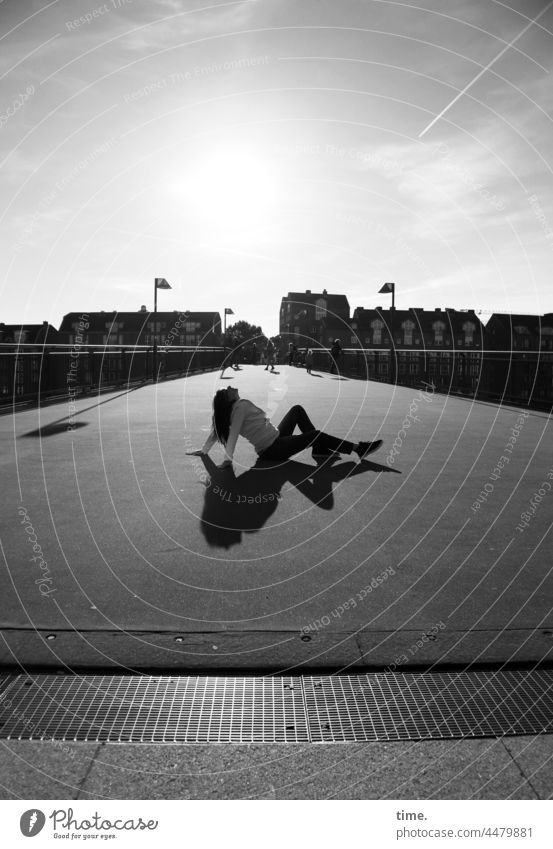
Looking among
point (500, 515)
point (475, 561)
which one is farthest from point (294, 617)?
point (500, 515)

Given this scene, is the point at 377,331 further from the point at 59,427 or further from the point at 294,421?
the point at 294,421

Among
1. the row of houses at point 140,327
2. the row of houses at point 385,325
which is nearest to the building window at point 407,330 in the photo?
the row of houses at point 385,325

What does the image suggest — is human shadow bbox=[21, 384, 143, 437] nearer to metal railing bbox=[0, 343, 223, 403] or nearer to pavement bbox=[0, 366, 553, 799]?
metal railing bbox=[0, 343, 223, 403]

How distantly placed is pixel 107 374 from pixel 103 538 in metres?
18.3

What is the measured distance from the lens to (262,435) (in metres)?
8.73

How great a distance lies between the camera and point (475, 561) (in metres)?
4.88

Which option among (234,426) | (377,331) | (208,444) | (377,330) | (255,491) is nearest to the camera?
(255,491)

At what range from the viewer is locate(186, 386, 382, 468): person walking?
835 centimetres

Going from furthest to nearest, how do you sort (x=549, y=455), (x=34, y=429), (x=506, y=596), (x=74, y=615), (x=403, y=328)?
(x=403, y=328)
(x=34, y=429)
(x=549, y=455)
(x=506, y=596)
(x=74, y=615)

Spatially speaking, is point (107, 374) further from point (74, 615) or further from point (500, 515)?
point (74, 615)

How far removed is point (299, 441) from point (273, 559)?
13.3ft

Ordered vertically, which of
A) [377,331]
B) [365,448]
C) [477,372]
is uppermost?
[377,331]

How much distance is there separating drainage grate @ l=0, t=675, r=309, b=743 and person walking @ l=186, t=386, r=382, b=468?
512 cm

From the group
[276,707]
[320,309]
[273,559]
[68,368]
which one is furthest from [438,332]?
[276,707]
